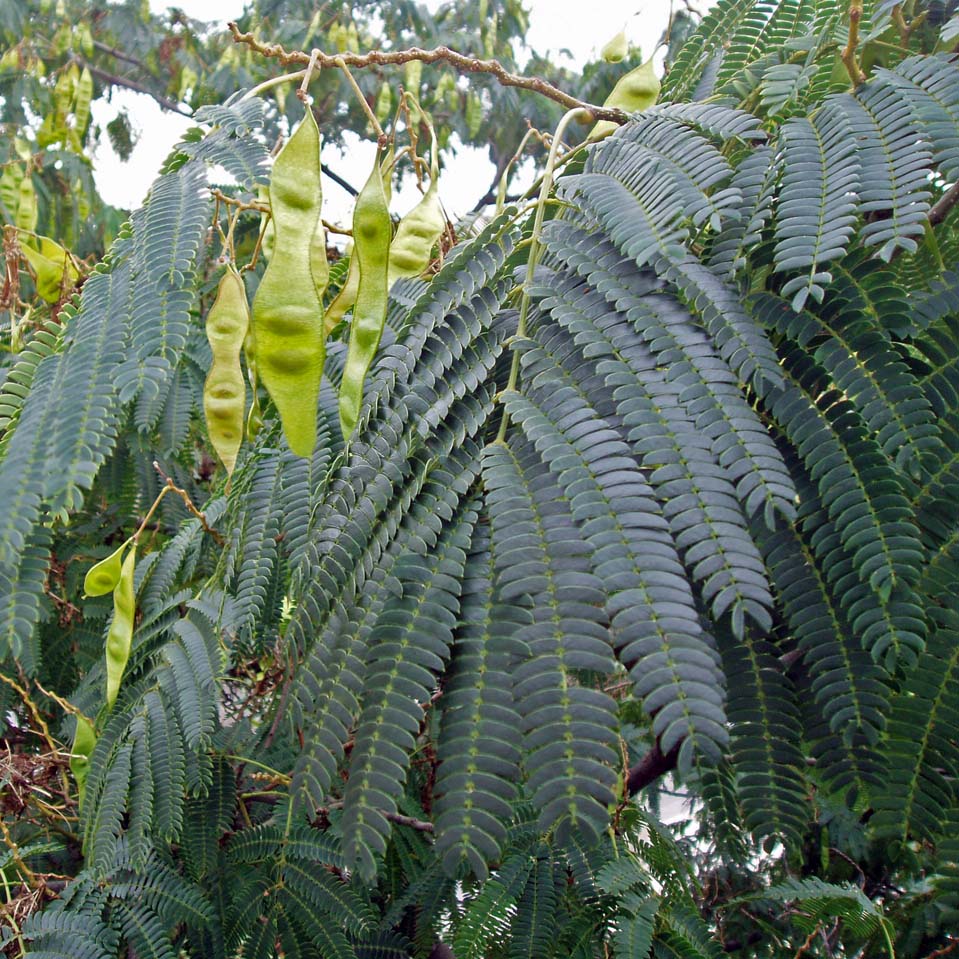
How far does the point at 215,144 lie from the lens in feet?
3.97

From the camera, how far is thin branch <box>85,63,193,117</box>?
245 inches

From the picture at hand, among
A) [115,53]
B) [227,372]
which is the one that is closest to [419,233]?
[227,372]

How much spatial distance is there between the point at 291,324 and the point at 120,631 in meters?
0.83

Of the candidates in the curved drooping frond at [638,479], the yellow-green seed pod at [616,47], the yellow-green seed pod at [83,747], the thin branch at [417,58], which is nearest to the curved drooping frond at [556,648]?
the curved drooping frond at [638,479]

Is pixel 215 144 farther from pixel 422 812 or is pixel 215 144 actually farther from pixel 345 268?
pixel 422 812

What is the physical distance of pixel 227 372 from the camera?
1305 mm

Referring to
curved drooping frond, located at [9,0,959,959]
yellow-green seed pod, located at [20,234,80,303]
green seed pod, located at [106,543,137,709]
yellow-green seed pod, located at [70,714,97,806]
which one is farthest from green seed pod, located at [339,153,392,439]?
yellow-green seed pod, located at [20,234,80,303]

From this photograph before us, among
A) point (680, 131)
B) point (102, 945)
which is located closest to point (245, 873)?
point (102, 945)

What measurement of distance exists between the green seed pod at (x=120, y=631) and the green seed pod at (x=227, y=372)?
35 centimetres

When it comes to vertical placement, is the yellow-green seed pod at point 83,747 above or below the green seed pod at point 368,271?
below

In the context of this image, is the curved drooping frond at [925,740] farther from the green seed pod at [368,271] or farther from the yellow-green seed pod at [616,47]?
the yellow-green seed pod at [616,47]

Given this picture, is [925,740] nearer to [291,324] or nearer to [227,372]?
[291,324]

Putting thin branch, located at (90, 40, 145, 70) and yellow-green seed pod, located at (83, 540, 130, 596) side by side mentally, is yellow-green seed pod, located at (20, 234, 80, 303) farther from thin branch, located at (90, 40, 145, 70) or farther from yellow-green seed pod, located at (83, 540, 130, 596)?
thin branch, located at (90, 40, 145, 70)

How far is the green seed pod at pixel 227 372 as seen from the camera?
4.27 feet
